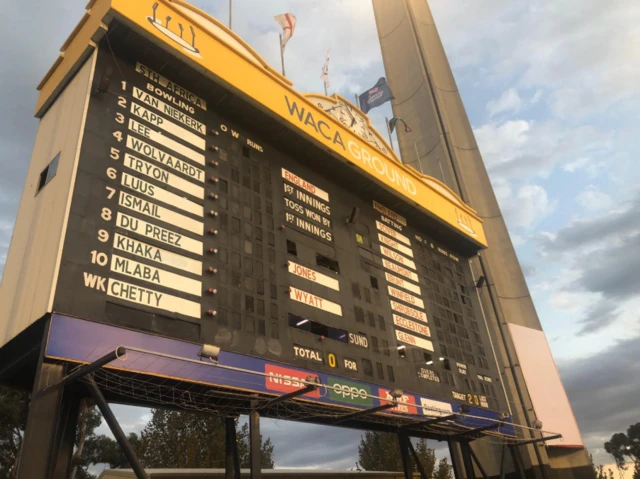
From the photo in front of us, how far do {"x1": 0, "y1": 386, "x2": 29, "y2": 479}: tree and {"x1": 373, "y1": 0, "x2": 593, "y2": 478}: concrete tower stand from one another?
72.0ft

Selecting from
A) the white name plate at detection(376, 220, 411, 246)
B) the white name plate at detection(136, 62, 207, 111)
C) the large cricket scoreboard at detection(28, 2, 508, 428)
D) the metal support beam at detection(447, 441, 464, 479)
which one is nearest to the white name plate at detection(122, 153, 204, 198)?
the large cricket scoreboard at detection(28, 2, 508, 428)

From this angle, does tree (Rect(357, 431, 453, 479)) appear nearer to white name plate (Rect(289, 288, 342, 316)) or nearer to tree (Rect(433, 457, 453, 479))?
tree (Rect(433, 457, 453, 479))

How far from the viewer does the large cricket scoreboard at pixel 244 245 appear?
949 centimetres

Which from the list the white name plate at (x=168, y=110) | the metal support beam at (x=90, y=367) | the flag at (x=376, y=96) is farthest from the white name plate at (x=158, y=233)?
the flag at (x=376, y=96)

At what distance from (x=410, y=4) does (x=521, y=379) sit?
26541mm

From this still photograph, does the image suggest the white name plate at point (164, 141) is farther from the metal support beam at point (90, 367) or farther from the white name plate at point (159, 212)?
the metal support beam at point (90, 367)

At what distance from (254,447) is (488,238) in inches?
883

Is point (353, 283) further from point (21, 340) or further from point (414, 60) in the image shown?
point (414, 60)

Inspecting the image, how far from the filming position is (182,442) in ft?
101

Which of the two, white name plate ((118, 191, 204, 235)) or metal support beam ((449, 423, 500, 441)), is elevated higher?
white name plate ((118, 191, 204, 235))

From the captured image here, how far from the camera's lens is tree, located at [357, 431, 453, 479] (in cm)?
3747

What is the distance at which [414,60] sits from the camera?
34.3 m

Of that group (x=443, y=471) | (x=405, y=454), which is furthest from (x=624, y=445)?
(x=405, y=454)

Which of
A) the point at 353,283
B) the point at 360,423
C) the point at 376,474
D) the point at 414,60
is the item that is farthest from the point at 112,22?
the point at 414,60
